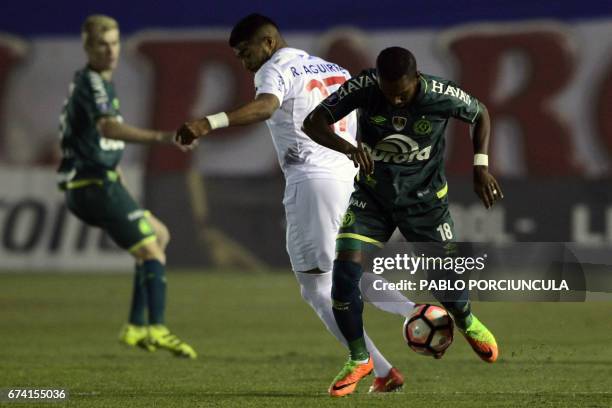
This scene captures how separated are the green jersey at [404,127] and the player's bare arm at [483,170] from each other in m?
0.07

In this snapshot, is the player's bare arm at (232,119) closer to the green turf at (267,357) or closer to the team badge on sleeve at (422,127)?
the team badge on sleeve at (422,127)

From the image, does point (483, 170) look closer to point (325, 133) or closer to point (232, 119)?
point (325, 133)

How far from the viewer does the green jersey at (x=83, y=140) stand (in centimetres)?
960

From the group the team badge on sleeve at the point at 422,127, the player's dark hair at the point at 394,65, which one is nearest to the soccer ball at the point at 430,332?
the team badge on sleeve at the point at 422,127

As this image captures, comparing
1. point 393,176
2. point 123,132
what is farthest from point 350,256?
point 123,132

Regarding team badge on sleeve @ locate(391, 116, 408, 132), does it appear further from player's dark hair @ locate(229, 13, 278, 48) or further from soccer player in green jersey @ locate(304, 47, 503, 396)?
player's dark hair @ locate(229, 13, 278, 48)

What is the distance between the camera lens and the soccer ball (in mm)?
6906

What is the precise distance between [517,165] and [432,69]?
203 cm

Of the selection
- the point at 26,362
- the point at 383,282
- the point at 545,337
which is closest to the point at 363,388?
the point at 383,282

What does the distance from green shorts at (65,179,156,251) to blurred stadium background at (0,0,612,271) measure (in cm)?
938

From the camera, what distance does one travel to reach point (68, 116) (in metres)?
9.70

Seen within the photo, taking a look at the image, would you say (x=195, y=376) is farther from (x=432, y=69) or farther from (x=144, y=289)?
(x=432, y=69)

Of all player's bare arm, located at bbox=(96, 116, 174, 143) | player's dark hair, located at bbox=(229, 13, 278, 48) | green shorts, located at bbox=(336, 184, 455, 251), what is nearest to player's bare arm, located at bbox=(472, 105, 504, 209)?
green shorts, located at bbox=(336, 184, 455, 251)

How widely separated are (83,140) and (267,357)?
2.11 metres
